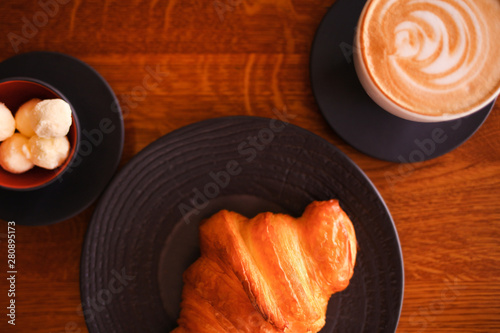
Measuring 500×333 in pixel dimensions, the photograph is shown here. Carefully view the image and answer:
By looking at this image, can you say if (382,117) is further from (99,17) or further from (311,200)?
(99,17)

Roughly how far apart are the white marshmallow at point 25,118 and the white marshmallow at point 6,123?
0.01m

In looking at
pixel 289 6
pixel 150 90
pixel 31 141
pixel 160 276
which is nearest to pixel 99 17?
pixel 150 90

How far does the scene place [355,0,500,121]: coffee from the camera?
789 millimetres

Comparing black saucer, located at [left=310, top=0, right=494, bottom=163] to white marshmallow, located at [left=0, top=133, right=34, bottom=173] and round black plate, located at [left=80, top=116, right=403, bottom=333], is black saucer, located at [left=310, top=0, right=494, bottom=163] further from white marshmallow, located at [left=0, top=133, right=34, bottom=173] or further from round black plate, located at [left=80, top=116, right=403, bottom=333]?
white marshmallow, located at [left=0, top=133, right=34, bottom=173]

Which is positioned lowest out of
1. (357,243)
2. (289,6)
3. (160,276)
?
(160,276)

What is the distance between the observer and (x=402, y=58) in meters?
0.79

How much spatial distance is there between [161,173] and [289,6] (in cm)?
52

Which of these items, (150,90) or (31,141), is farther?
(150,90)

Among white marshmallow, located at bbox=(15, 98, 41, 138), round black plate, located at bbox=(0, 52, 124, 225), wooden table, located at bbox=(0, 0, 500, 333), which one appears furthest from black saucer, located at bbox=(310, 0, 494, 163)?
white marshmallow, located at bbox=(15, 98, 41, 138)

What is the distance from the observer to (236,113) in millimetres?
969

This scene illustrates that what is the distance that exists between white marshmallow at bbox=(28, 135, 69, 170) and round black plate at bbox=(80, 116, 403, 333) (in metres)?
0.12

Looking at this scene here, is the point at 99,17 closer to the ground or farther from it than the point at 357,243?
farther from it

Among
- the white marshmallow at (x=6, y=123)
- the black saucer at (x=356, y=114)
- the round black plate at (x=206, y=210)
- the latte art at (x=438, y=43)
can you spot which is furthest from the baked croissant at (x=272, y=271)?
the white marshmallow at (x=6, y=123)

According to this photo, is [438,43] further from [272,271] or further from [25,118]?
[25,118]
